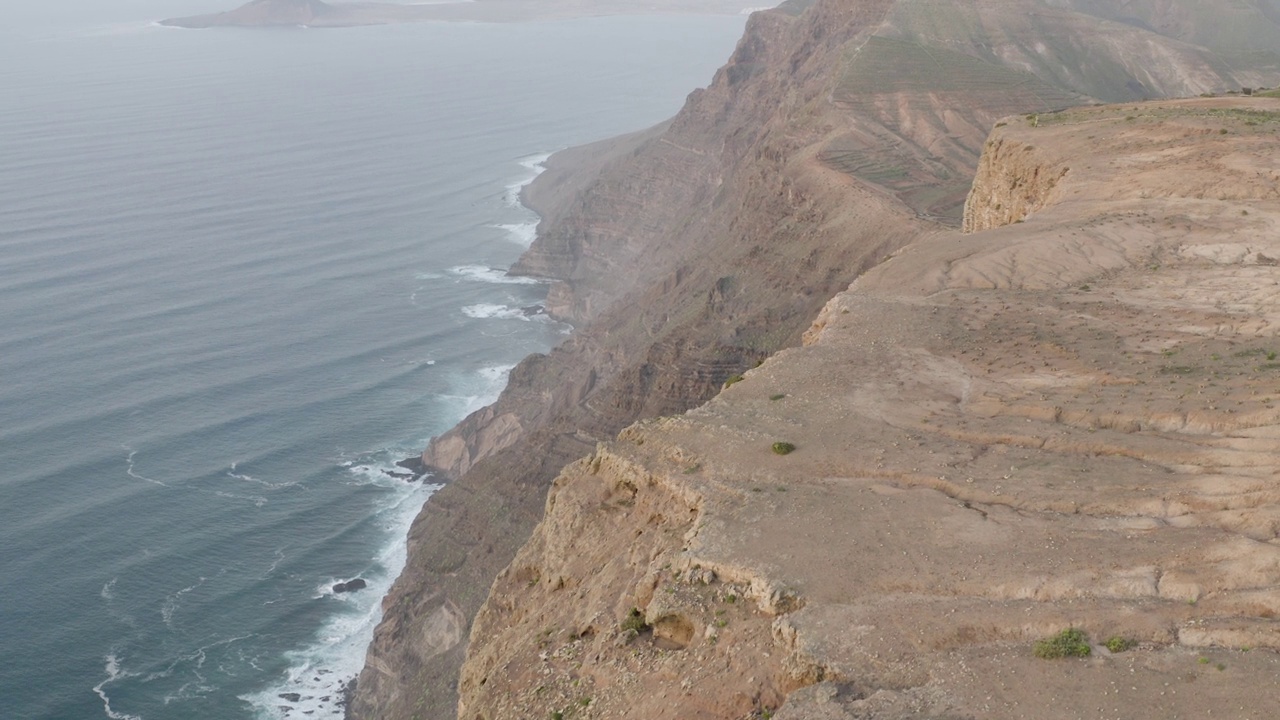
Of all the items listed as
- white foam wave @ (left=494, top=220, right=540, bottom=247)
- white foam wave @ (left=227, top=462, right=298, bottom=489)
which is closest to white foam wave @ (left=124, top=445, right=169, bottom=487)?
white foam wave @ (left=227, top=462, right=298, bottom=489)

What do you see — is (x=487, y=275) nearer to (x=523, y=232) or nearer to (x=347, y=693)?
(x=523, y=232)

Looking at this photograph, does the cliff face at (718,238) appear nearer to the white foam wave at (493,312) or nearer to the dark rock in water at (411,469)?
the dark rock in water at (411,469)

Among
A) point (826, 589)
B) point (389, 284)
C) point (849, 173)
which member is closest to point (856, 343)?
point (826, 589)

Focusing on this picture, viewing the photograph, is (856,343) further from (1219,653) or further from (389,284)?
(389,284)

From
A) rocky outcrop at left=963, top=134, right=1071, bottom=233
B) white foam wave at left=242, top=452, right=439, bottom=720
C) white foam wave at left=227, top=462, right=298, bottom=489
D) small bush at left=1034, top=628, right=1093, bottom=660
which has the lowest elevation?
white foam wave at left=242, top=452, right=439, bottom=720

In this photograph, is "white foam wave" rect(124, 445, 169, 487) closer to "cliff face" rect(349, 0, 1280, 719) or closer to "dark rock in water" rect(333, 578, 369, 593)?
"dark rock in water" rect(333, 578, 369, 593)

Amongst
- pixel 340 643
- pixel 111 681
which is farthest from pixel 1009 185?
pixel 111 681
